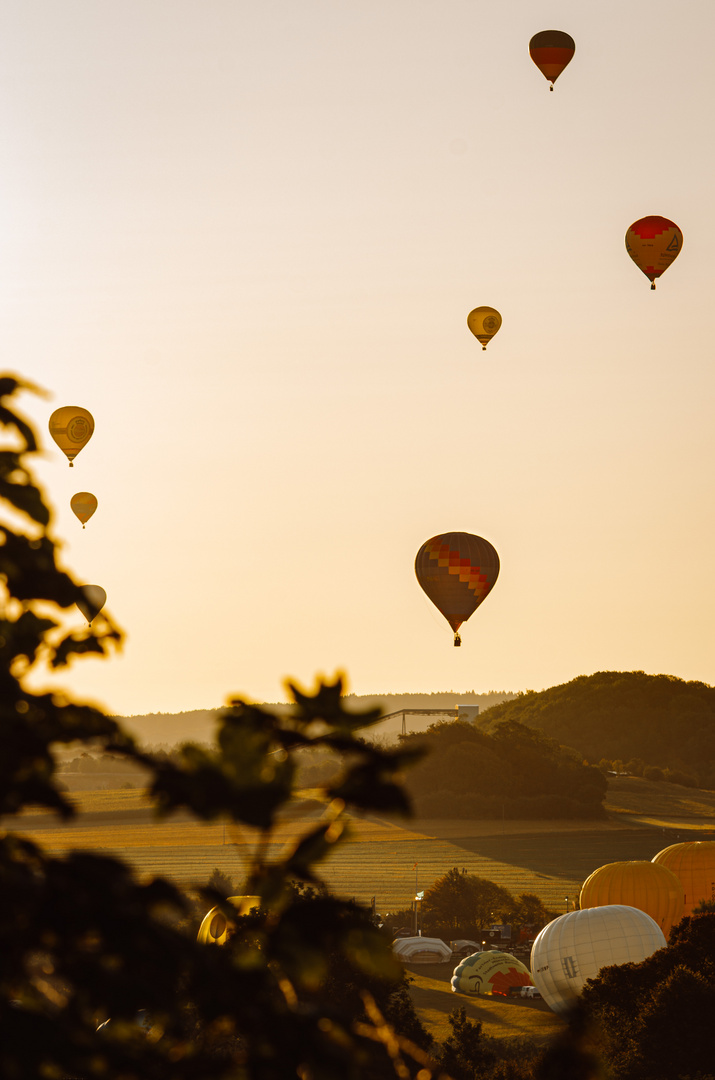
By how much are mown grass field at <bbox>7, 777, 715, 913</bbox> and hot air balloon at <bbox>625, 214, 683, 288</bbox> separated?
3351 cm

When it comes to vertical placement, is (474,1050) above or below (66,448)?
below

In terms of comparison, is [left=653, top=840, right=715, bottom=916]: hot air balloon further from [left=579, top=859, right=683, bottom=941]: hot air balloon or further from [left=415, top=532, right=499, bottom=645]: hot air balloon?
[left=415, top=532, right=499, bottom=645]: hot air balloon

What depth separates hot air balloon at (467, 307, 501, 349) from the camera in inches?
2746

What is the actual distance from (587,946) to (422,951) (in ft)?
53.6

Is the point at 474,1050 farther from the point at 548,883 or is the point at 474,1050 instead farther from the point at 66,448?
the point at 548,883

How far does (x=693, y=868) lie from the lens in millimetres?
54969

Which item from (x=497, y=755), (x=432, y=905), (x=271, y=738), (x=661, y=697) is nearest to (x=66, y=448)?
(x=432, y=905)

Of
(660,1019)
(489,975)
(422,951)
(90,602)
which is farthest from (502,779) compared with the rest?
(90,602)

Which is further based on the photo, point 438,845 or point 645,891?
point 438,845

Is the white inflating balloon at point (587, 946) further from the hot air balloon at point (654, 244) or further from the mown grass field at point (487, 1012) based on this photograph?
the hot air balloon at point (654, 244)

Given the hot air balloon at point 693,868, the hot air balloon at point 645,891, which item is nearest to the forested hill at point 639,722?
the hot air balloon at point 693,868

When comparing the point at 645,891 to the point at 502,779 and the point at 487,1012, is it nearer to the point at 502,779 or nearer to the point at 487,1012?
the point at 487,1012

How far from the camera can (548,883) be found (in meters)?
Answer: 84.4

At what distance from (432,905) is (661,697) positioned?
400 ft
